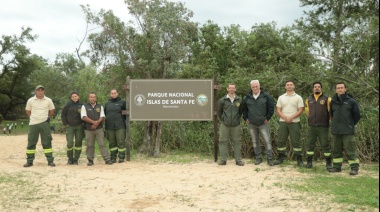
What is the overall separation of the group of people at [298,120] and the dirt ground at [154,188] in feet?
1.69

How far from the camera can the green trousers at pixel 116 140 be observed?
9180mm

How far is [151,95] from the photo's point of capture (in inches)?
380

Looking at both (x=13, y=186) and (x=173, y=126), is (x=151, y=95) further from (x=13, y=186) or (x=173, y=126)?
(x=13, y=186)

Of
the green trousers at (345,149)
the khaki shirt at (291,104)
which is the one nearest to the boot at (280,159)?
the khaki shirt at (291,104)

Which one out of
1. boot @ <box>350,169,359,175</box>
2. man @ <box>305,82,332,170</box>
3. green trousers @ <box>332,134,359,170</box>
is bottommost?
boot @ <box>350,169,359,175</box>

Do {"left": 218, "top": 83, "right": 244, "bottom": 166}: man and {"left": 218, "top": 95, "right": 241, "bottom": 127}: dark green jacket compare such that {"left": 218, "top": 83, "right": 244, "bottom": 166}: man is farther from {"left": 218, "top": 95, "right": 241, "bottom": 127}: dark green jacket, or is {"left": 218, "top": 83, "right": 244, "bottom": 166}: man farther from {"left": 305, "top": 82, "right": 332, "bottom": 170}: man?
{"left": 305, "top": 82, "right": 332, "bottom": 170}: man

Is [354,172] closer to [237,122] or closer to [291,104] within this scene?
[291,104]

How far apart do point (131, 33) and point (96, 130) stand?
4000 millimetres

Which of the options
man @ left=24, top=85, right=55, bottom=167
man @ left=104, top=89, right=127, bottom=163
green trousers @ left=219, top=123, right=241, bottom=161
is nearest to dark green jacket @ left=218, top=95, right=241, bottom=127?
green trousers @ left=219, top=123, right=241, bottom=161

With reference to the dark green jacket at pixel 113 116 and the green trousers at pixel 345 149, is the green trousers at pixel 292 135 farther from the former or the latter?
the dark green jacket at pixel 113 116

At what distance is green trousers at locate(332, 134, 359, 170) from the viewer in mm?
7207

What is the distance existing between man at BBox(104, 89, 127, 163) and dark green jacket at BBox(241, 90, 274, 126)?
9.50 ft

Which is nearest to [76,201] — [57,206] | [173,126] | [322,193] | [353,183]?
[57,206]

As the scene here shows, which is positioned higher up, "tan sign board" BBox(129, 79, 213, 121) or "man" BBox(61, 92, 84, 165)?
"tan sign board" BBox(129, 79, 213, 121)
